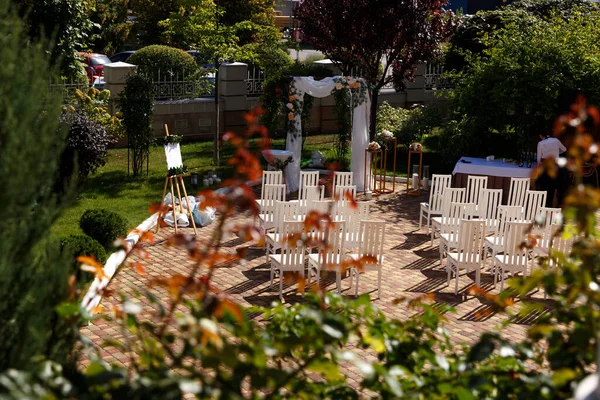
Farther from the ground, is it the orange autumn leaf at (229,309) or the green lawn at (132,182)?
the orange autumn leaf at (229,309)

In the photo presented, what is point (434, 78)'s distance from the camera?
1000 inches

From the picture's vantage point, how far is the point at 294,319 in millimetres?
4102

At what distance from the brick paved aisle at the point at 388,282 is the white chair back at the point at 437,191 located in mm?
465

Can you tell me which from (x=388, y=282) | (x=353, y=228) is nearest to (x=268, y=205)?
(x=353, y=228)

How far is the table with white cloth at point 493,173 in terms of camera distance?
15922 mm

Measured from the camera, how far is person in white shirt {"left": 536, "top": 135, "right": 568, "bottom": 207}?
15.1 metres

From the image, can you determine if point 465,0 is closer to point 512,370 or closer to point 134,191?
point 134,191

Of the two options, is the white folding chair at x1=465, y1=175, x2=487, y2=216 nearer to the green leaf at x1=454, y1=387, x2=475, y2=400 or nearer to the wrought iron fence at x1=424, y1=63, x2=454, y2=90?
the green leaf at x1=454, y1=387, x2=475, y2=400

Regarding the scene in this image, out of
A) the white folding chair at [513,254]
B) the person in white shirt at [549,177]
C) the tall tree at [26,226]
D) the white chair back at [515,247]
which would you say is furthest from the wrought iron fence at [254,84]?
the tall tree at [26,226]

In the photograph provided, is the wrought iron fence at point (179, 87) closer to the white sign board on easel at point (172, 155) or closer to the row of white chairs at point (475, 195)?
the white sign board on easel at point (172, 155)

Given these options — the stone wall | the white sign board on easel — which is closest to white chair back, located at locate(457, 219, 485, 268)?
the white sign board on easel

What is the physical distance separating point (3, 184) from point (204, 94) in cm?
1870

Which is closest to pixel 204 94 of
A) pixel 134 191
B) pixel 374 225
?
pixel 134 191

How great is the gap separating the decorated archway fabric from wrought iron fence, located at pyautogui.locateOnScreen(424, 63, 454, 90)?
8.56 meters
